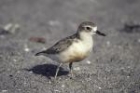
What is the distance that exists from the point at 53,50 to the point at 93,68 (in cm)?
163

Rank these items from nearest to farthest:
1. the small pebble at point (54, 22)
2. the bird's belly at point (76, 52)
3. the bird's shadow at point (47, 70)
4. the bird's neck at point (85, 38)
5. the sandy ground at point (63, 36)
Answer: the bird's belly at point (76, 52) → the bird's neck at point (85, 38) → the sandy ground at point (63, 36) → the bird's shadow at point (47, 70) → the small pebble at point (54, 22)

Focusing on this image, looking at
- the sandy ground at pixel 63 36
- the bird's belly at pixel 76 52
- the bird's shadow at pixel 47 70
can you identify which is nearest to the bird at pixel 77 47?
the bird's belly at pixel 76 52

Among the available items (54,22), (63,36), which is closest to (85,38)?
(63,36)

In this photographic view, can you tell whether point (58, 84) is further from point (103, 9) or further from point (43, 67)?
point (103, 9)

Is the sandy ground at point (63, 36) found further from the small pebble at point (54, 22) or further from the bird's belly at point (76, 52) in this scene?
the bird's belly at point (76, 52)

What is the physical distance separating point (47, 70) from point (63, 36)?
4432 millimetres

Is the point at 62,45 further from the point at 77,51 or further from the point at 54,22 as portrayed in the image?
the point at 54,22

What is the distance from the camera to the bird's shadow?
403 inches

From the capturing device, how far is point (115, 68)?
10.8 metres

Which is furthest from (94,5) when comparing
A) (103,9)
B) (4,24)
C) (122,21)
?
(4,24)

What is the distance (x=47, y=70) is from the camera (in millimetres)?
10570

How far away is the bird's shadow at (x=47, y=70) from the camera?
10242mm

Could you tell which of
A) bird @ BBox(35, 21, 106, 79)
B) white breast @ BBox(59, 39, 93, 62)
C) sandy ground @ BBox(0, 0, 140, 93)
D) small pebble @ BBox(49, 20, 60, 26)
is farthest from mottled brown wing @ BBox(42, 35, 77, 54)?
small pebble @ BBox(49, 20, 60, 26)

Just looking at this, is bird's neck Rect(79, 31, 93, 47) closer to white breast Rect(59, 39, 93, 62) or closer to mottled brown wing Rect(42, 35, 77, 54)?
white breast Rect(59, 39, 93, 62)
